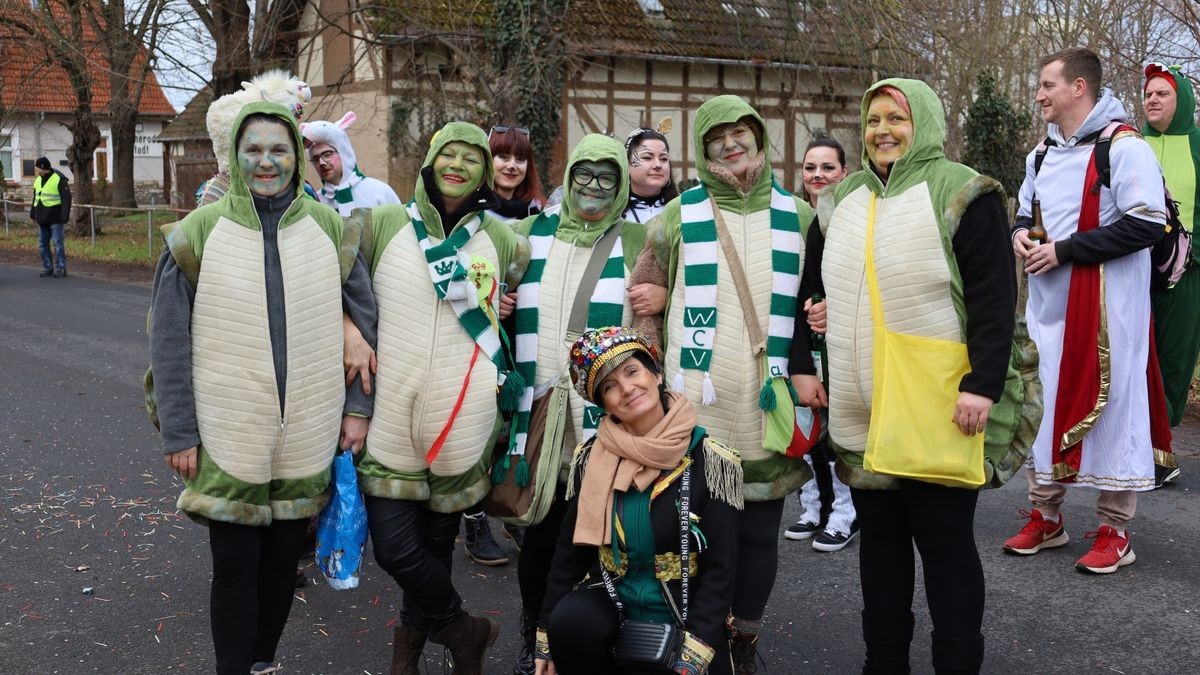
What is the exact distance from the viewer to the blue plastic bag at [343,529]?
358 cm

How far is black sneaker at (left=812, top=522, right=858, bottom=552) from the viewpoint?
5422 millimetres

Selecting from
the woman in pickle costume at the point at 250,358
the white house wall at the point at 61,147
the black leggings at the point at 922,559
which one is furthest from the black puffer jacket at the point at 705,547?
the white house wall at the point at 61,147

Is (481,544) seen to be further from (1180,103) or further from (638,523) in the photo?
(1180,103)

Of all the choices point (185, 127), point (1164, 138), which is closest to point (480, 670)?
point (1164, 138)

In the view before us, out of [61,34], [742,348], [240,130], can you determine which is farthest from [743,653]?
[61,34]

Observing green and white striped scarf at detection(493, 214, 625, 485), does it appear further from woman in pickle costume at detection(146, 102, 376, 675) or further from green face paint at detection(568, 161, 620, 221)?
woman in pickle costume at detection(146, 102, 376, 675)

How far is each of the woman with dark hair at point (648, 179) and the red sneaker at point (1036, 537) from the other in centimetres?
212

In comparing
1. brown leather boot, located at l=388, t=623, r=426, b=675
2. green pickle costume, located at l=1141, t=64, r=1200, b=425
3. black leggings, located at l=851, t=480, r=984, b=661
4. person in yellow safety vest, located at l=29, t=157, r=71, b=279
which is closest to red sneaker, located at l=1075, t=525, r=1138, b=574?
green pickle costume, located at l=1141, t=64, r=1200, b=425

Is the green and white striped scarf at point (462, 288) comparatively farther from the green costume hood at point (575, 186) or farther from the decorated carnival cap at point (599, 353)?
the decorated carnival cap at point (599, 353)

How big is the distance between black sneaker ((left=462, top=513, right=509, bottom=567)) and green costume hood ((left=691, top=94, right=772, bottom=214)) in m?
2.21

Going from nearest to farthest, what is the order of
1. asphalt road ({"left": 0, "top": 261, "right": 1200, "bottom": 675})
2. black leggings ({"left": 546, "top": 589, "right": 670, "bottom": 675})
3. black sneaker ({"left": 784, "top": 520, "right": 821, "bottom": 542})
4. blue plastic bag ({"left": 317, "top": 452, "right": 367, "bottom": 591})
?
black leggings ({"left": 546, "top": 589, "right": 670, "bottom": 675}) < blue plastic bag ({"left": 317, "top": 452, "right": 367, "bottom": 591}) < asphalt road ({"left": 0, "top": 261, "right": 1200, "bottom": 675}) < black sneaker ({"left": 784, "top": 520, "right": 821, "bottom": 542})

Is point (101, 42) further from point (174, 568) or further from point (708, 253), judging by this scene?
point (708, 253)

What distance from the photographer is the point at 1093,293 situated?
4.90 m

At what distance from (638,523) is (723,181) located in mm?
1090
